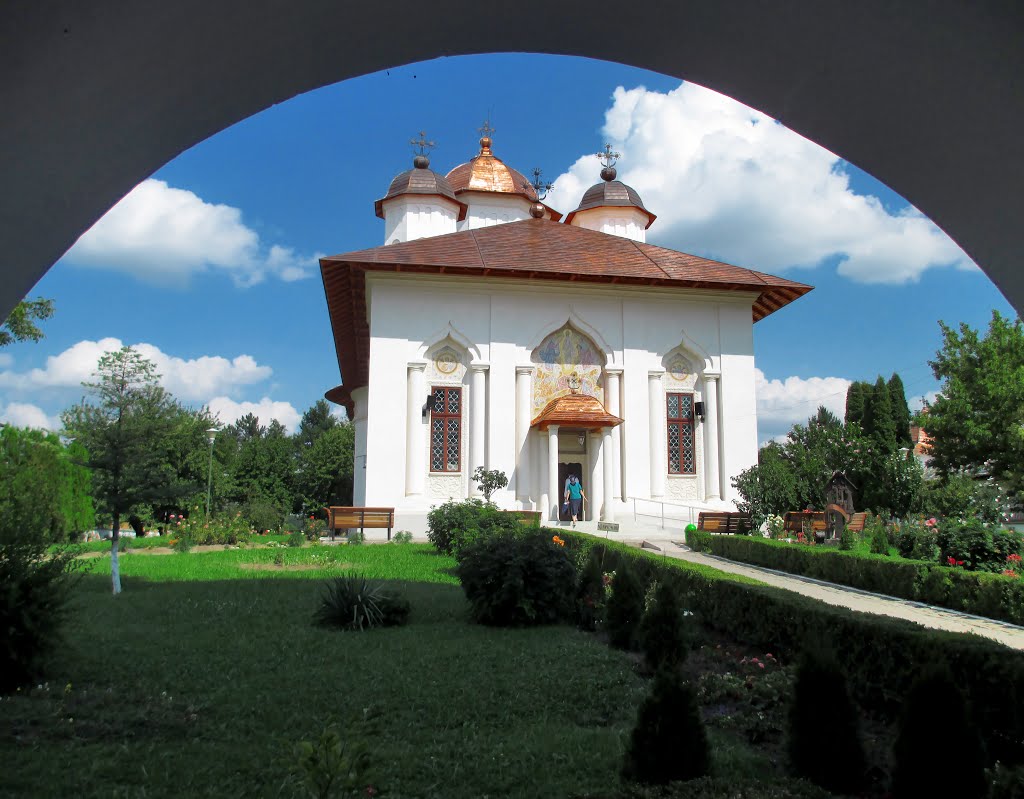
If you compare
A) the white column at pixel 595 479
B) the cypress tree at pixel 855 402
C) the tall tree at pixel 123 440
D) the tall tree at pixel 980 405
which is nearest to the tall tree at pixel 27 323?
the tall tree at pixel 123 440

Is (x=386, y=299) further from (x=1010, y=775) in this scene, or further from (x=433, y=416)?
(x=1010, y=775)

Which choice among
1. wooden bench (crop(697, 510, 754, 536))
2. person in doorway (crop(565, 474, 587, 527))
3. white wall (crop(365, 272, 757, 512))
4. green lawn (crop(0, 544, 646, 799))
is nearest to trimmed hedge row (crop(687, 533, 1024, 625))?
wooden bench (crop(697, 510, 754, 536))

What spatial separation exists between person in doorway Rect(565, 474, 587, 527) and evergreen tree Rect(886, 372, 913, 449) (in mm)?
27554

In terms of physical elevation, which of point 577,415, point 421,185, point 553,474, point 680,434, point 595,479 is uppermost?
point 421,185

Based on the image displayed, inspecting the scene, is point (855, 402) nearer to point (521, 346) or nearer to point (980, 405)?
point (980, 405)

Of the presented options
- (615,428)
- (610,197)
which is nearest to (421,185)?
(610,197)

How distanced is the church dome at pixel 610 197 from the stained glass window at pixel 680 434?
14217 mm

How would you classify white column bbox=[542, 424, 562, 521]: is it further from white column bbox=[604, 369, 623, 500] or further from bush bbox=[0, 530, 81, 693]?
bush bbox=[0, 530, 81, 693]

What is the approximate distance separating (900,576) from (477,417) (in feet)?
44.6

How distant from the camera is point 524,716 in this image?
555 centimetres

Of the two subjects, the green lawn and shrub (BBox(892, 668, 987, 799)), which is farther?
the green lawn

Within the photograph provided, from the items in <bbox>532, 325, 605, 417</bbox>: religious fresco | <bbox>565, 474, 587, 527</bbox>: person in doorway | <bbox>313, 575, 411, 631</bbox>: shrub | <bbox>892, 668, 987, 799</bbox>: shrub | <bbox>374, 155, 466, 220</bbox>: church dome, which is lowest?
<bbox>313, 575, 411, 631</bbox>: shrub

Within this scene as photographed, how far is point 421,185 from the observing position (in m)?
33.3

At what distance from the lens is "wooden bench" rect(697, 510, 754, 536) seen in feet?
65.3
